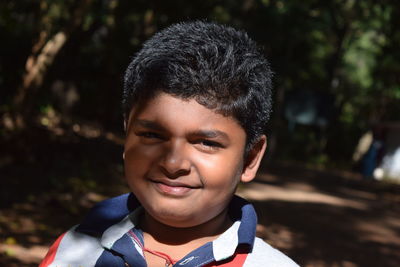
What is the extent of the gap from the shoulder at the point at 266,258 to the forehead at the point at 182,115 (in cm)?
41

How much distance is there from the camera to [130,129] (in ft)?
6.17

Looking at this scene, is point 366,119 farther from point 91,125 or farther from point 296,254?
point 296,254

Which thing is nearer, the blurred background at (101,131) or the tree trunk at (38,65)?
the blurred background at (101,131)

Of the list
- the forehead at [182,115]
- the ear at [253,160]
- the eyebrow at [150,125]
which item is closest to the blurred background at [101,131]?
the ear at [253,160]

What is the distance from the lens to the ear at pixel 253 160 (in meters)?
1.98

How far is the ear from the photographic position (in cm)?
198

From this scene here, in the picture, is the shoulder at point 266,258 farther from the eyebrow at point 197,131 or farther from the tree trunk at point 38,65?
the tree trunk at point 38,65

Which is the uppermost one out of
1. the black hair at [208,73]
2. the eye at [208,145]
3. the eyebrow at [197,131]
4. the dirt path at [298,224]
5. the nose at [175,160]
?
the black hair at [208,73]

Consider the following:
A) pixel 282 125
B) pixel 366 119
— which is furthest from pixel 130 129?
pixel 366 119

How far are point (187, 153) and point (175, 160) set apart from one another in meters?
0.05

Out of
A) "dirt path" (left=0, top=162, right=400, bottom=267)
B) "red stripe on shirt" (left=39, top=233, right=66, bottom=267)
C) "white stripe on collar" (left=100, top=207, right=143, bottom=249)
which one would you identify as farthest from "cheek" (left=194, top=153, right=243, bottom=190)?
"dirt path" (left=0, top=162, right=400, bottom=267)

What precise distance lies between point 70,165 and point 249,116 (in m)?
8.58

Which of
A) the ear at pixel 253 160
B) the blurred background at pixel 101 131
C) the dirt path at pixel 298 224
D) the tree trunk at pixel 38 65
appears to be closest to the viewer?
the ear at pixel 253 160

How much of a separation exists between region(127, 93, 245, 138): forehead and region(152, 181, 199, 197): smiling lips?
0.18 metres
